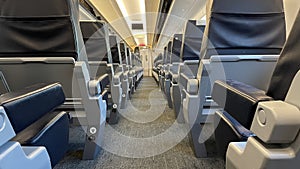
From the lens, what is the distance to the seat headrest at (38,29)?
3.65ft

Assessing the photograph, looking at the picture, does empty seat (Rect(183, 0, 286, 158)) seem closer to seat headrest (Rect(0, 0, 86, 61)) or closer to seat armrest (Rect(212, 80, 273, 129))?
seat armrest (Rect(212, 80, 273, 129))

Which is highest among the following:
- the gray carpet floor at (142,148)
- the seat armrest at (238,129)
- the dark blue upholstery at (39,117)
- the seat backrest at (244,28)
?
the seat backrest at (244,28)

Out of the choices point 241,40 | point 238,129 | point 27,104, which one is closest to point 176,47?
point 241,40

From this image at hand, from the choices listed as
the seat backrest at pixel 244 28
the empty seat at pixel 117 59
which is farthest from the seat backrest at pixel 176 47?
the seat backrest at pixel 244 28

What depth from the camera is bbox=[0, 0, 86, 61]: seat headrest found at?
1112 mm

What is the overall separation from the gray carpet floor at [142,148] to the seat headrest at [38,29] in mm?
728

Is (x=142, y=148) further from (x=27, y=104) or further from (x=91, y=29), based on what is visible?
(x=91, y=29)

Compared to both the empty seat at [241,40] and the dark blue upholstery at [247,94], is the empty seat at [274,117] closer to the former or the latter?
the dark blue upholstery at [247,94]

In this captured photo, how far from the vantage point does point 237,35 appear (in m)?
1.14

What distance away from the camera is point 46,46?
1151 mm

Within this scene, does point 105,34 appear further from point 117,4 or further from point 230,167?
point 117,4

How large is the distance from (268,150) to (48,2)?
4.23 feet

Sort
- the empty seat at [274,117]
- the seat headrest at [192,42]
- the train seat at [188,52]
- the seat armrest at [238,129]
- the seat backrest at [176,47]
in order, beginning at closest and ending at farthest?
1. the empty seat at [274,117]
2. the seat armrest at [238,129]
3. the train seat at [188,52]
4. the seat headrest at [192,42]
5. the seat backrest at [176,47]

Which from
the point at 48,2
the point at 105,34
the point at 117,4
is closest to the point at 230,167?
the point at 48,2
